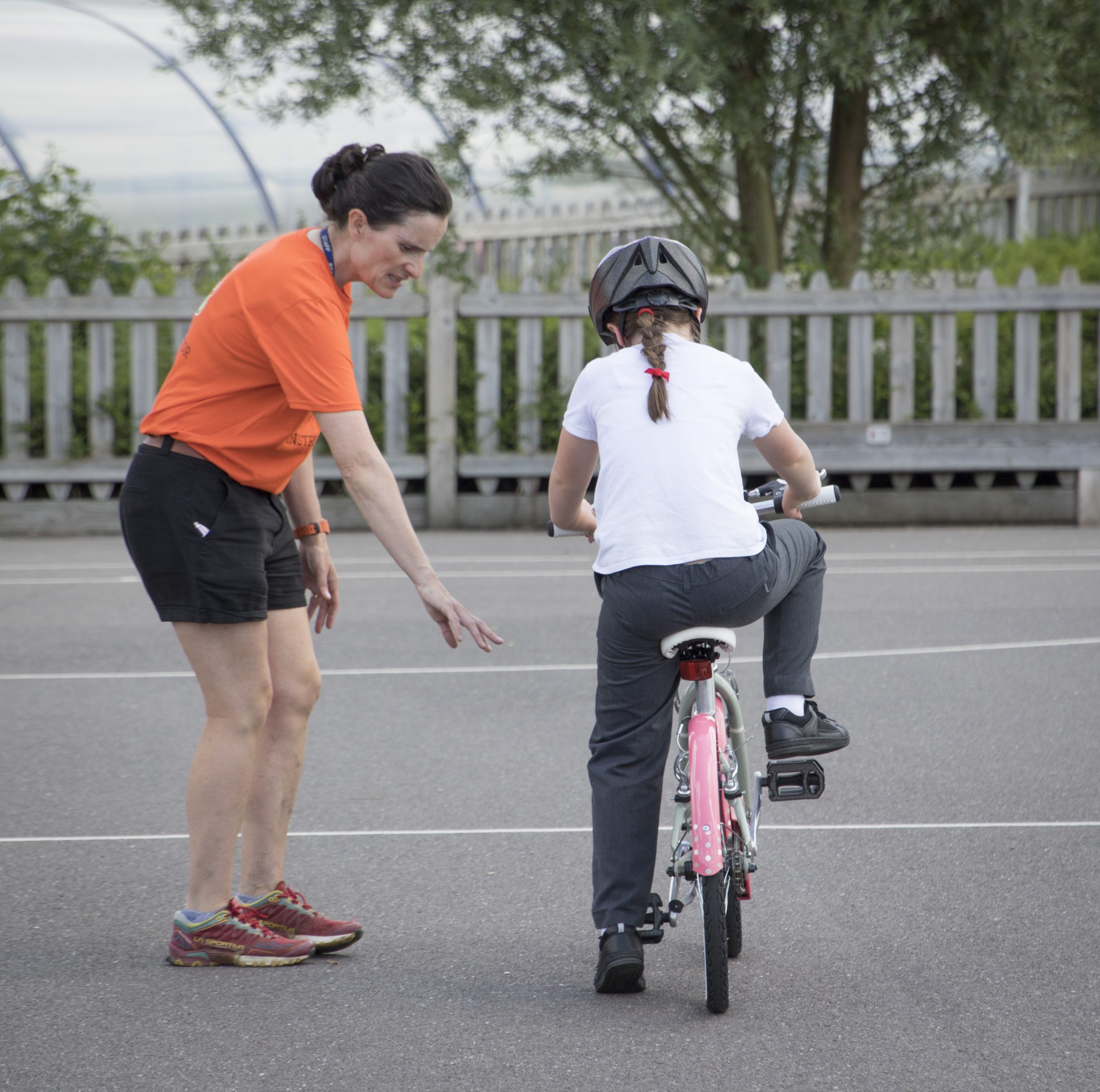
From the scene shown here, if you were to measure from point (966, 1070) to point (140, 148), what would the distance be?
639 inches

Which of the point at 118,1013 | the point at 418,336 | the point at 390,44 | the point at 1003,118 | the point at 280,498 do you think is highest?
the point at 390,44

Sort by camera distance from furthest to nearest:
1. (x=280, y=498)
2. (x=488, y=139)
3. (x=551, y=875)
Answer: (x=488, y=139), (x=551, y=875), (x=280, y=498)

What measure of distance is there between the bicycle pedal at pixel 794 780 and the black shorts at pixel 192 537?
4.28 ft

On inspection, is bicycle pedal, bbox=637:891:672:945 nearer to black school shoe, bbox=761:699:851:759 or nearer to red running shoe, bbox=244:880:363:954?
black school shoe, bbox=761:699:851:759

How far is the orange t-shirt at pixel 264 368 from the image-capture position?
3.32 metres

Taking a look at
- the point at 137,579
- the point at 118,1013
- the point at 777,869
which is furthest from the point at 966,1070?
the point at 137,579

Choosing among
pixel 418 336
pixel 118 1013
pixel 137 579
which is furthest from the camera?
pixel 418 336

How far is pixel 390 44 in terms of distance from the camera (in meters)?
13.2

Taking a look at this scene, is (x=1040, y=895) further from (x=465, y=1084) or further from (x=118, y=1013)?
(x=118, y=1013)

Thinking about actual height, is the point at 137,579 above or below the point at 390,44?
below

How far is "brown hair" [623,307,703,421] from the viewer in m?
3.22

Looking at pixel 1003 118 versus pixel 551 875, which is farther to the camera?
pixel 1003 118

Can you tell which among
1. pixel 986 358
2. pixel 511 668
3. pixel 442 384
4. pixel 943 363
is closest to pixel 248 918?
pixel 511 668

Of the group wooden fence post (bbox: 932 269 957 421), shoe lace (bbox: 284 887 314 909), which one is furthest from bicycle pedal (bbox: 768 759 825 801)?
wooden fence post (bbox: 932 269 957 421)
